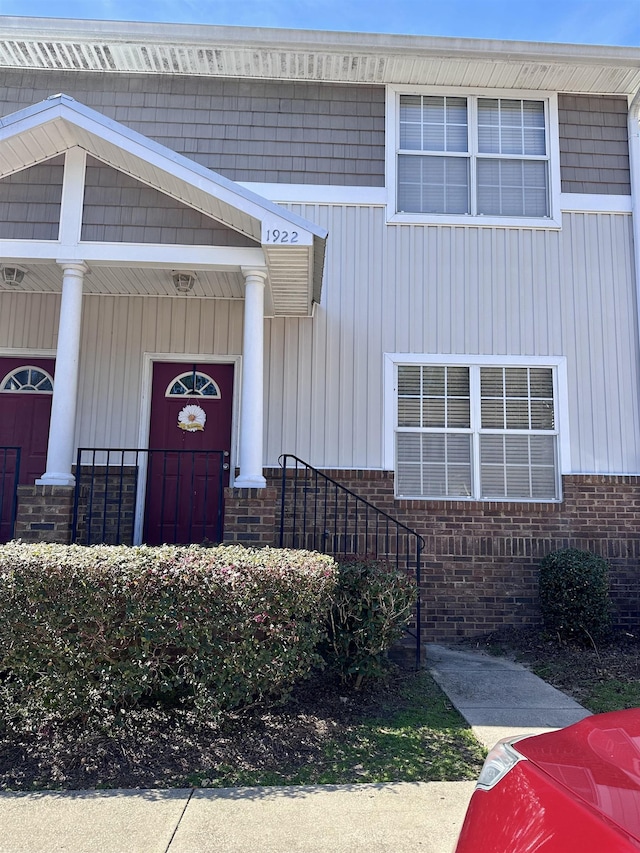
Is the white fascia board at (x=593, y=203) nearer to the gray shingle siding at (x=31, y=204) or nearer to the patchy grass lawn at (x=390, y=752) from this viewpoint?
the gray shingle siding at (x=31, y=204)

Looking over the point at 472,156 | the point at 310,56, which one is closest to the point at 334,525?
the point at 472,156

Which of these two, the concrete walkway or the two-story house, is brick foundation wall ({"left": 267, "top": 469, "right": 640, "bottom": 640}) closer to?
the two-story house

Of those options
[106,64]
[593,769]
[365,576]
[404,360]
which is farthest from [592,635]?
[106,64]

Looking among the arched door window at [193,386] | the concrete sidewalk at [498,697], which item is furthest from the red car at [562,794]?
the arched door window at [193,386]

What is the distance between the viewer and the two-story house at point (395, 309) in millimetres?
7367

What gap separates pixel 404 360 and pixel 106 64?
5043 millimetres

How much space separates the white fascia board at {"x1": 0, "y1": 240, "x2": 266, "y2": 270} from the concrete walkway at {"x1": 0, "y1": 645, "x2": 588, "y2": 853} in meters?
4.43

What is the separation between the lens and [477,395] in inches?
303

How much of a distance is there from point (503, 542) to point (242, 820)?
4813mm

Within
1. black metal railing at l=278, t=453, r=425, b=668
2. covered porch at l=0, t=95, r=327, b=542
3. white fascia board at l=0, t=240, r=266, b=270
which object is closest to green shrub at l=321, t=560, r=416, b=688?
covered porch at l=0, t=95, r=327, b=542

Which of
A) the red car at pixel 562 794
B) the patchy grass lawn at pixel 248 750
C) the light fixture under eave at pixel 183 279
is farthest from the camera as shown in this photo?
the light fixture under eave at pixel 183 279

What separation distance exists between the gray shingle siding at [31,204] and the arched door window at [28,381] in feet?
6.28

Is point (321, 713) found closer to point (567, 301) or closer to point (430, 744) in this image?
point (430, 744)

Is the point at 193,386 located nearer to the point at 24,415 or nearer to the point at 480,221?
the point at 24,415
